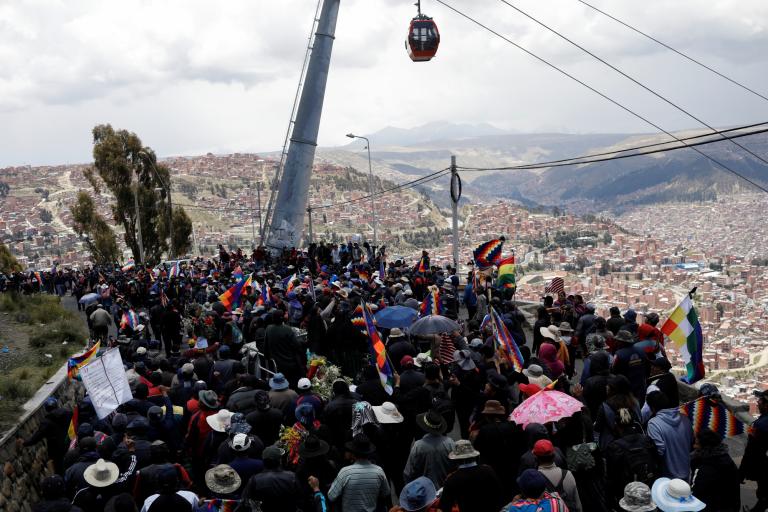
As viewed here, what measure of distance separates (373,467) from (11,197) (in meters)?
156

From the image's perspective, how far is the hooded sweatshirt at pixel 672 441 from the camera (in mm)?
7367

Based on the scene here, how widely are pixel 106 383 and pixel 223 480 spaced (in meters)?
3.51

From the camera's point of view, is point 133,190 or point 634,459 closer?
point 634,459

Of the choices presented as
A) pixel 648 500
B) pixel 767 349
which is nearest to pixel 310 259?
pixel 767 349

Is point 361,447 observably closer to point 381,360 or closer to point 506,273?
point 381,360

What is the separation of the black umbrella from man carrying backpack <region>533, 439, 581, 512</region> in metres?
5.06

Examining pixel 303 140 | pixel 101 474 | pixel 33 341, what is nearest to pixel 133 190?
pixel 303 140

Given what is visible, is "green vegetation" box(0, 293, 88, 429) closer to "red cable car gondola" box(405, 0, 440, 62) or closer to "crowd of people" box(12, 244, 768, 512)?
"crowd of people" box(12, 244, 768, 512)

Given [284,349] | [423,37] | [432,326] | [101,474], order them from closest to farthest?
[101,474], [432,326], [284,349], [423,37]

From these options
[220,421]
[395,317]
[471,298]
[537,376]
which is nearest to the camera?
[220,421]

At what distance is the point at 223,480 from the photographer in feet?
23.0

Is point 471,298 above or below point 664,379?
below

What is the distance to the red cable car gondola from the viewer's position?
28000mm

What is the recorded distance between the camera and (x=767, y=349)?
24.9 metres
